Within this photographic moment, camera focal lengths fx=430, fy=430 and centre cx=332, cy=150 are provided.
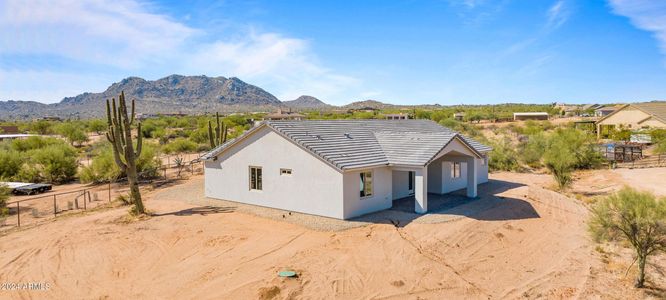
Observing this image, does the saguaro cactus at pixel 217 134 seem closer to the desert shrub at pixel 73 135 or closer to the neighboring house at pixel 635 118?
the desert shrub at pixel 73 135

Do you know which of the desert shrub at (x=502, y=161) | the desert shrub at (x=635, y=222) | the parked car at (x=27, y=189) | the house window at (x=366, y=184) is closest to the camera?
the desert shrub at (x=635, y=222)

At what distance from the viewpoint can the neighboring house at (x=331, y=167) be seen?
17.7 metres

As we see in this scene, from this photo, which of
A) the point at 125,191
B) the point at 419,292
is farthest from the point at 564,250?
the point at 125,191

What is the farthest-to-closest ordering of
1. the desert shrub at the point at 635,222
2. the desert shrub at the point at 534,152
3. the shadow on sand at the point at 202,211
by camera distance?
the desert shrub at the point at 534,152
the shadow on sand at the point at 202,211
the desert shrub at the point at 635,222

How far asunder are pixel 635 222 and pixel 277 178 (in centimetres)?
1321

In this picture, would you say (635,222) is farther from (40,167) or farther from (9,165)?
(40,167)

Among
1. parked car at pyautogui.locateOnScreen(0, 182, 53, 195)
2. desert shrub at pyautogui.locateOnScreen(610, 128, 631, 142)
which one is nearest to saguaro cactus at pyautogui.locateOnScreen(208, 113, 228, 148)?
parked car at pyautogui.locateOnScreen(0, 182, 53, 195)

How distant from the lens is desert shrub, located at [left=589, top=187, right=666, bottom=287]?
37.4 ft

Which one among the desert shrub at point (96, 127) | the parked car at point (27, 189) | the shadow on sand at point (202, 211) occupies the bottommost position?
the shadow on sand at point (202, 211)

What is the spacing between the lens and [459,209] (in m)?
19.2

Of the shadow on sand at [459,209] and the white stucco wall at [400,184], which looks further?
the white stucco wall at [400,184]

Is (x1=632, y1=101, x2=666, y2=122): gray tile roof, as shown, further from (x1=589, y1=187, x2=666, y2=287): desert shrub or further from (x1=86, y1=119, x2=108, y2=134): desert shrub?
(x1=86, y1=119, x2=108, y2=134): desert shrub

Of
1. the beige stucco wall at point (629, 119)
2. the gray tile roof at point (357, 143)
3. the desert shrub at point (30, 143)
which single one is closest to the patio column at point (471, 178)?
the gray tile roof at point (357, 143)

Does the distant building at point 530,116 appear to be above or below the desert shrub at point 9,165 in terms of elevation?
above
